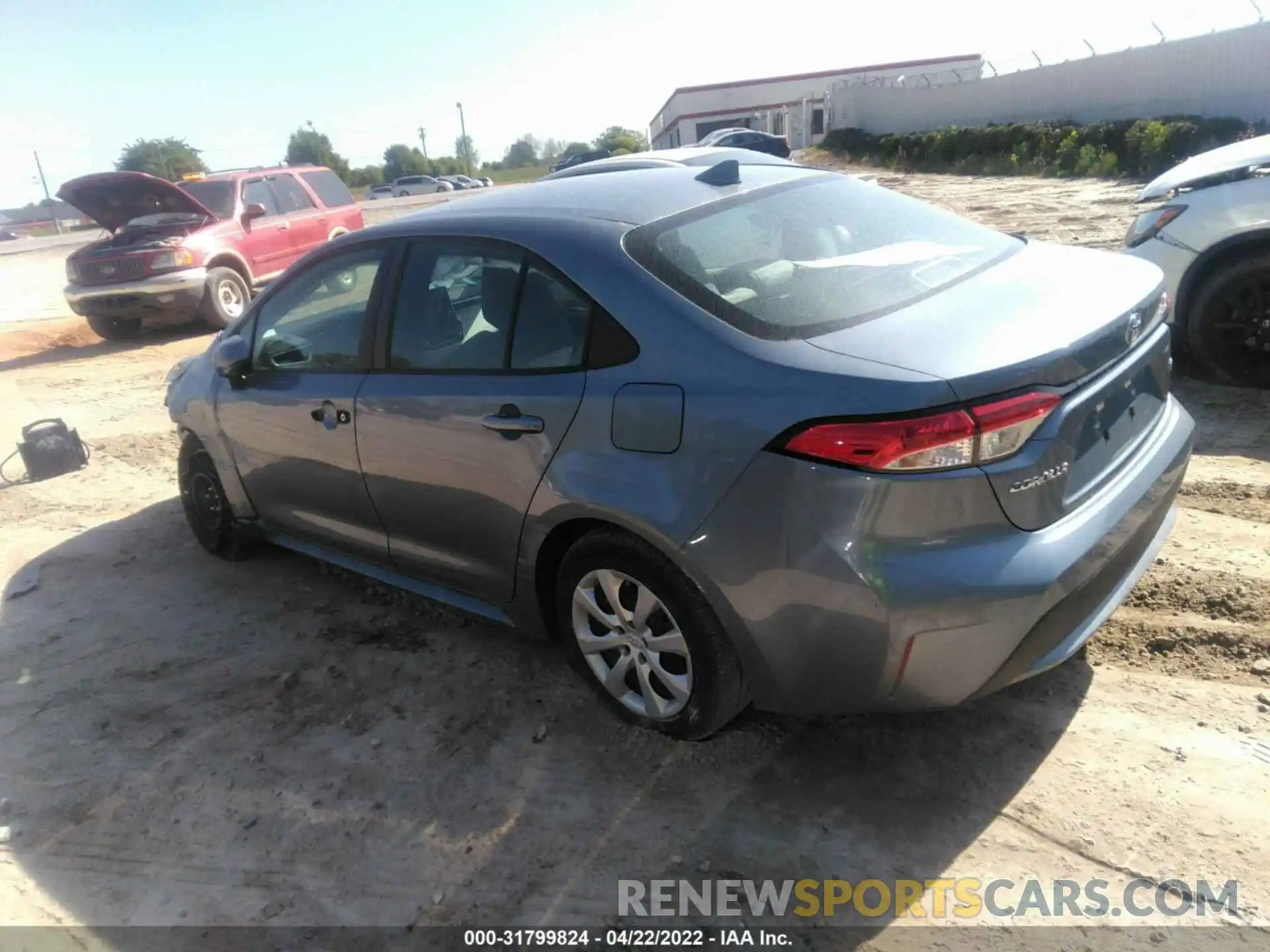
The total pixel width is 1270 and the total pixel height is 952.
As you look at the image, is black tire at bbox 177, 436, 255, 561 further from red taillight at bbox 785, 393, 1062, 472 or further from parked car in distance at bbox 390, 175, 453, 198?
parked car in distance at bbox 390, 175, 453, 198

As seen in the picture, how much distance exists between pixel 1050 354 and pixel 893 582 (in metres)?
0.71

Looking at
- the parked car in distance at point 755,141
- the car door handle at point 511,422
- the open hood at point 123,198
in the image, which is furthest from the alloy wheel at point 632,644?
the parked car in distance at point 755,141

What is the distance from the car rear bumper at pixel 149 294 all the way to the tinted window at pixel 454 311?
8812mm

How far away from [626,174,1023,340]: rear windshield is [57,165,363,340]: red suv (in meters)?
9.43

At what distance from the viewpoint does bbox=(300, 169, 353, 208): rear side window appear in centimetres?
1274

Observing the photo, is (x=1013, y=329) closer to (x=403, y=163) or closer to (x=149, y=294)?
(x=149, y=294)

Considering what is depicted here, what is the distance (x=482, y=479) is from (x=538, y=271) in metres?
0.71

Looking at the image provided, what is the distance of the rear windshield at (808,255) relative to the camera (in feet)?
8.46

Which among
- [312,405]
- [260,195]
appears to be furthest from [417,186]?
[312,405]

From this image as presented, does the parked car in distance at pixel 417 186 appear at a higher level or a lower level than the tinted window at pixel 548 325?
lower

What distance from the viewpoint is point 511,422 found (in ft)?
9.47

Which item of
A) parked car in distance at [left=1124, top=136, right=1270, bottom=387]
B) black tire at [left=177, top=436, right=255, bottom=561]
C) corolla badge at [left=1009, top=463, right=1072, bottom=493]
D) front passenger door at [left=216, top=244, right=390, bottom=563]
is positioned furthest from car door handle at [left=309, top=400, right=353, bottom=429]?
parked car in distance at [left=1124, top=136, right=1270, bottom=387]

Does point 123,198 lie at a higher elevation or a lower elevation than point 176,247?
higher

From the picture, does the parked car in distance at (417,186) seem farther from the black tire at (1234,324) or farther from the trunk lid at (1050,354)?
the trunk lid at (1050,354)
